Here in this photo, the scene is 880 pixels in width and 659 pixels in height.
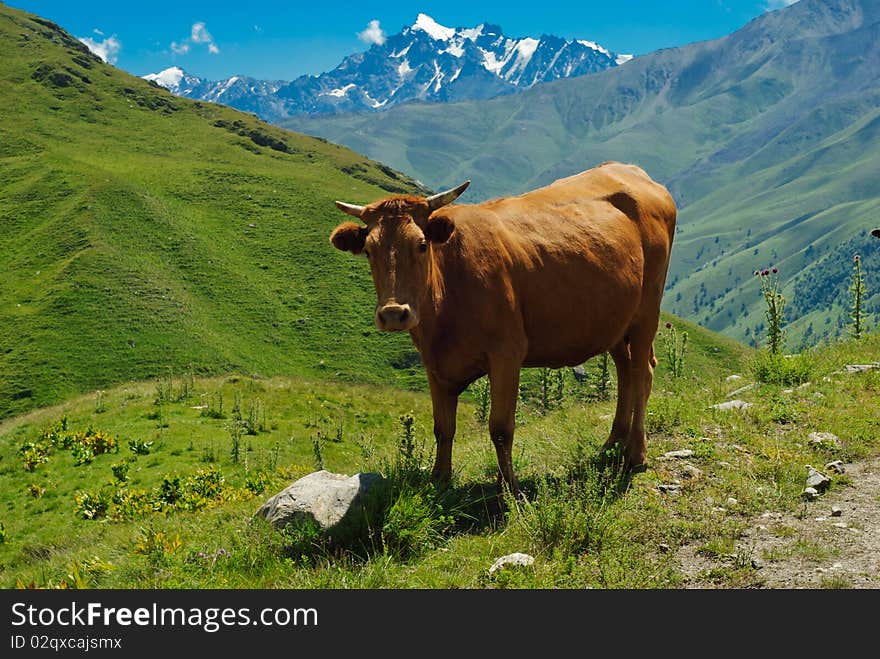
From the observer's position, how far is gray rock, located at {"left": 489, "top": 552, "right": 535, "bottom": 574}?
6.88m

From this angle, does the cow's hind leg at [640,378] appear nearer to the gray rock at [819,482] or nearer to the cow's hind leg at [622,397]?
the cow's hind leg at [622,397]

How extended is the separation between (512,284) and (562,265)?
81cm

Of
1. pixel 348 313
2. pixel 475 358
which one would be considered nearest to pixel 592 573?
pixel 475 358

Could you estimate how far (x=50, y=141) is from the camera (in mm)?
95188

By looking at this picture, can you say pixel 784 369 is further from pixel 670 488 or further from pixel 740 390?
pixel 670 488

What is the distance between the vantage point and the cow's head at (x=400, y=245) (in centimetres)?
736

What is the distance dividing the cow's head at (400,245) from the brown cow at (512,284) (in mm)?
13

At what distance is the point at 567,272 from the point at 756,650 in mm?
4852

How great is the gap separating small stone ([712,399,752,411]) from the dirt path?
330cm

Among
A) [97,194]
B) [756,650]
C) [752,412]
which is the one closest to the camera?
[756,650]

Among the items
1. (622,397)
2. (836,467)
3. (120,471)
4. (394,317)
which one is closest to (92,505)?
(120,471)

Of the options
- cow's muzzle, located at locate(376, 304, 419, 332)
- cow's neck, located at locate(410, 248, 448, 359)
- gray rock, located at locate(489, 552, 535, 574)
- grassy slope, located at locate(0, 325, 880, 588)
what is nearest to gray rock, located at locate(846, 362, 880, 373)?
grassy slope, located at locate(0, 325, 880, 588)

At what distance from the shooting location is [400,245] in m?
7.59

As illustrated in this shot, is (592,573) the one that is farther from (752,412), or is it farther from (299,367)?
(299,367)
